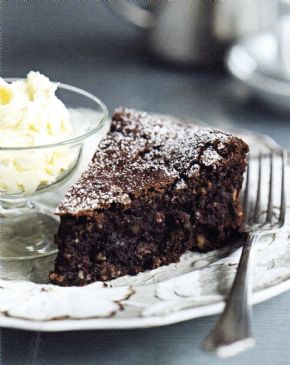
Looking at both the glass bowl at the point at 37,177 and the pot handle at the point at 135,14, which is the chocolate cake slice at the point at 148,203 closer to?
the glass bowl at the point at 37,177

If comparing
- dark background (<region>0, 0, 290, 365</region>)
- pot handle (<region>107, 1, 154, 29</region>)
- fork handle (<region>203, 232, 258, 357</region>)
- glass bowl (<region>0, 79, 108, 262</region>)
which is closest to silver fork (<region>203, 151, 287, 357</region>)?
fork handle (<region>203, 232, 258, 357</region>)

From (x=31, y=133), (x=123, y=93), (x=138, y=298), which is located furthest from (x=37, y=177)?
(x=123, y=93)

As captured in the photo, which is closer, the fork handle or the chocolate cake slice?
the fork handle

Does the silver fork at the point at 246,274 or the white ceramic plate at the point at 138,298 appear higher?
the silver fork at the point at 246,274

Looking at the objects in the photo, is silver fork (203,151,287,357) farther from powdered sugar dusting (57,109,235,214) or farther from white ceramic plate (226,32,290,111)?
white ceramic plate (226,32,290,111)

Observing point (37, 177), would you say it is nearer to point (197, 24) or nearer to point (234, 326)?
point (234, 326)

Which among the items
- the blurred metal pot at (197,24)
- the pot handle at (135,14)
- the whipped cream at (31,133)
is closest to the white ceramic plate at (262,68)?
the blurred metal pot at (197,24)

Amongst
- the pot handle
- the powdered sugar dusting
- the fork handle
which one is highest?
the pot handle
